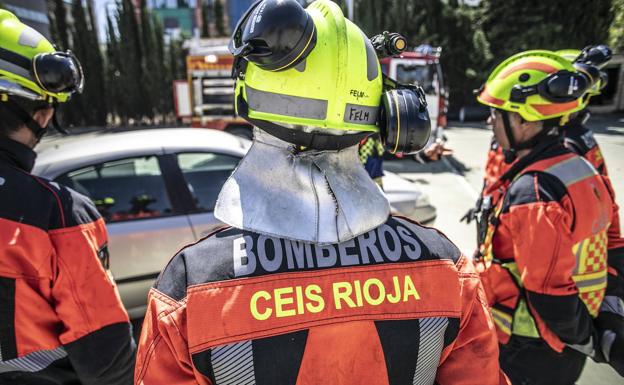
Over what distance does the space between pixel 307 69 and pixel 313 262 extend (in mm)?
458

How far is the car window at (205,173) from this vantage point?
3.38m

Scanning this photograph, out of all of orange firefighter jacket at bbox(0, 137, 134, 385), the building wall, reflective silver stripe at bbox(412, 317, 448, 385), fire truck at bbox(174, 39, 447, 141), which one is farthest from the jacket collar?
the building wall

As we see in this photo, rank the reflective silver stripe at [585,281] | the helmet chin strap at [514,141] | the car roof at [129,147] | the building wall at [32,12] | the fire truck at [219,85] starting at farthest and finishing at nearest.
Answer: the building wall at [32,12], the fire truck at [219,85], the car roof at [129,147], the helmet chin strap at [514,141], the reflective silver stripe at [585,281]

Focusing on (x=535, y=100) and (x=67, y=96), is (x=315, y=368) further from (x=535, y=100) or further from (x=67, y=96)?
(x=535, y=100)

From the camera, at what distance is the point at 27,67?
63.9 inches

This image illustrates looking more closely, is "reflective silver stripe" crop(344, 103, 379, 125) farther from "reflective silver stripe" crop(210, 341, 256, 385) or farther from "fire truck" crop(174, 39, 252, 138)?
"fire truck" crop(174, 39, 252, 138)

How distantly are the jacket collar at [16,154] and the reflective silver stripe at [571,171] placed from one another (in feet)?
7.30

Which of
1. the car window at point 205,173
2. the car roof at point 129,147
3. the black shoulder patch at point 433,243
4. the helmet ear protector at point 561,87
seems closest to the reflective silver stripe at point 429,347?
the black shoulder patch at point 433,243

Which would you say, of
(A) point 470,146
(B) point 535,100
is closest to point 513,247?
(B) point 535,100

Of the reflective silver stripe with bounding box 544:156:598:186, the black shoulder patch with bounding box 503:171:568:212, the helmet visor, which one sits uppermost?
the helmet visor

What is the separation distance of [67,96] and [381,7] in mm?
18561

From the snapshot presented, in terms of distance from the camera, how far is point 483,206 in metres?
2.18

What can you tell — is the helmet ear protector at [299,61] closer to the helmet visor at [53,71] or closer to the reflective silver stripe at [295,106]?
the reflective silver stripe at [295,106]

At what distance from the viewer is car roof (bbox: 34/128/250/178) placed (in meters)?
3.00
